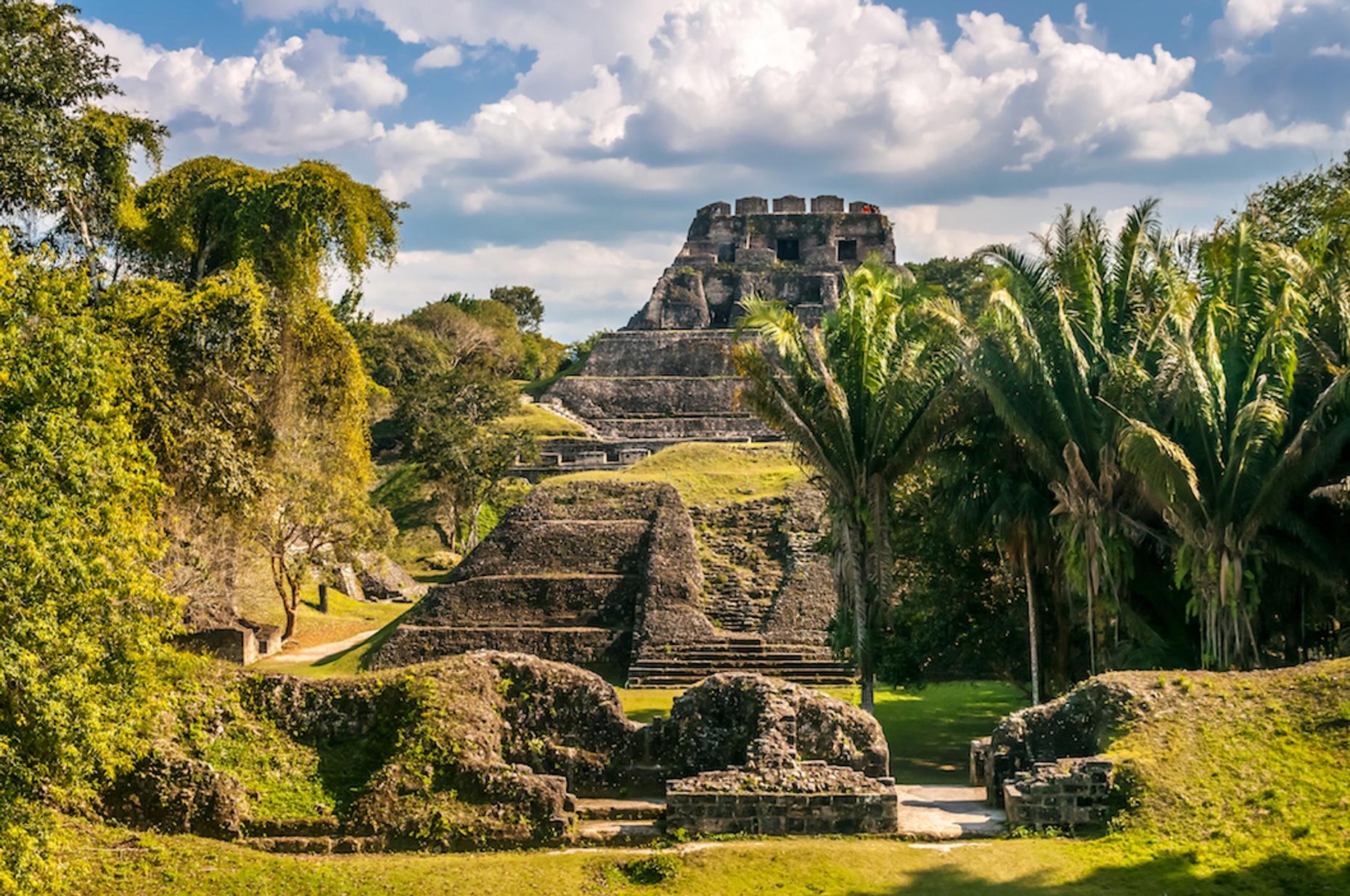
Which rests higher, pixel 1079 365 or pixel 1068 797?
pixel 1079 365

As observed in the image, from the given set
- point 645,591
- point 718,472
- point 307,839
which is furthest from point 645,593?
Result: point 307,839

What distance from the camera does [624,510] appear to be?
89.4 ft

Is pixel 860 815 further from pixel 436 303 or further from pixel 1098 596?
pixel 436 303

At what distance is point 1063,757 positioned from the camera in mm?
12828

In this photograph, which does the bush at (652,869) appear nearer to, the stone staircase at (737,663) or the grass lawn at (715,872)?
the grass lawn at (715,872)

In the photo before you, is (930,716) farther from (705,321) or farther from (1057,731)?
(705,321)

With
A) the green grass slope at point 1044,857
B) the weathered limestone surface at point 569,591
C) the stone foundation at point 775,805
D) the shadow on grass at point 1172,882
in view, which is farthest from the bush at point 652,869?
the weathered limestone surface at point 569,591

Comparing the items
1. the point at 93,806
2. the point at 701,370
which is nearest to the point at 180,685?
the point at 93,806

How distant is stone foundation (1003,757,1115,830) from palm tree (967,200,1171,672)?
151 inches

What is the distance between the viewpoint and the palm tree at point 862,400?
1644 centimetres

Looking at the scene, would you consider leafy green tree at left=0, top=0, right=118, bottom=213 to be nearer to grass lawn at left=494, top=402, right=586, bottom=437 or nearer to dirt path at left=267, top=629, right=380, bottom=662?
dirt path at left=267, top=629, right=380, bottom=662

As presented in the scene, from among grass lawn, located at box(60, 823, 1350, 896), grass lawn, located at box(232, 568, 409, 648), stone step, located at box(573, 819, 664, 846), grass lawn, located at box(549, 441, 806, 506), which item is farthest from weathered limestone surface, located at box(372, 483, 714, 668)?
grass lawn, located at box(60, 823, 1350, 896)

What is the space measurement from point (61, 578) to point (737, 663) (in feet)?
45.9

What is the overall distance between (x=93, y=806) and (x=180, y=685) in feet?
4.31
